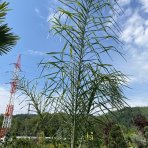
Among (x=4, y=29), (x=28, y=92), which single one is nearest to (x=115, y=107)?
(x=28, y=92)

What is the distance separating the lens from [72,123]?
3395mm

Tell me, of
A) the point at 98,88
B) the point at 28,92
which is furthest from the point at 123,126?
the point at 28,92

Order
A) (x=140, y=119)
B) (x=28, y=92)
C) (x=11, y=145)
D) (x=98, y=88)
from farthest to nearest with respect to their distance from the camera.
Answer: (x=140, y=119) → (x=11, y=145) → (x=28, y=92) → (x=98, y=88)

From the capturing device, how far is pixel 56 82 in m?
3.52

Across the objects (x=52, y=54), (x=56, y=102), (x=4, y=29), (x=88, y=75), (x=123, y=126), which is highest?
(x=4, y=29)

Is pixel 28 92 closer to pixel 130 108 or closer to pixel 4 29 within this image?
pixel 130 108

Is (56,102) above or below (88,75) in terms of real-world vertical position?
below

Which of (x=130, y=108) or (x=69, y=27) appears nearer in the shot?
(x=130, y=108)

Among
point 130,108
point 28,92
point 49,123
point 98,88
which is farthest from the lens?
point 28,92

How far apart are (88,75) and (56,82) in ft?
1.13

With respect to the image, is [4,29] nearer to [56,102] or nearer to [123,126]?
[56,102]

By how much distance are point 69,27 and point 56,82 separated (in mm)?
578

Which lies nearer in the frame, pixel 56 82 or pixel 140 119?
pixel 56 82

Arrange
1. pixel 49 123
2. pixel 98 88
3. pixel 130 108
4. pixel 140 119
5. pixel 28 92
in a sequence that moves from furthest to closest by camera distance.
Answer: pixel 140 119, pixel 28 92, pixel 49 123, pixel 98 88, pixel 130 108
